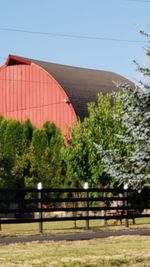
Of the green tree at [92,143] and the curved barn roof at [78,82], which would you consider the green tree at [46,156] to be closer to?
the curved barn roof at [78,82]

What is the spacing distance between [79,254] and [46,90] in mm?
43490

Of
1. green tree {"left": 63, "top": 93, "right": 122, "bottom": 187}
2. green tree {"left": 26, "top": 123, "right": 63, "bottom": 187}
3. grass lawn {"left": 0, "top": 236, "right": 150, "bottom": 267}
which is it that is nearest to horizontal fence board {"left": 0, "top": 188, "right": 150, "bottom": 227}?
grass lawn {"left": 0, "top": 236, "right": 150, "bottom": 267}

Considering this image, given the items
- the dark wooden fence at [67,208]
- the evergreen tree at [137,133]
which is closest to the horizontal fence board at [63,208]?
the dark wooden fence at [67,208]

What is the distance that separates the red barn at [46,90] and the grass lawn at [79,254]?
37084 mm

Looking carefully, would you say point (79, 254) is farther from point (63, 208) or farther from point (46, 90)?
point (46, 90)

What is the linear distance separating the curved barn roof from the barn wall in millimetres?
531

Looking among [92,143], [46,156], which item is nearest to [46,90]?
[46,156]

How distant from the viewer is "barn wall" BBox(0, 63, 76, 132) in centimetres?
5512

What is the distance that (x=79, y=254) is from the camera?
43.9 feet

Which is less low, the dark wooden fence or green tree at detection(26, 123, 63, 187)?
green tree at detection(26, 123, 63, 187)

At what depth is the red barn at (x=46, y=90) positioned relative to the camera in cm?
5509

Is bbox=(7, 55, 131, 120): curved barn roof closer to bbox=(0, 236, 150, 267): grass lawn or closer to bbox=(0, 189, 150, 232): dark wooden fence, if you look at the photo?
bbox=(0, 189, 150, 232): dark wooden fence

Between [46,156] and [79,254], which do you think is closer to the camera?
[79,254]

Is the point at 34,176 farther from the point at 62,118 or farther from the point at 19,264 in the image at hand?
the point at 19,264
